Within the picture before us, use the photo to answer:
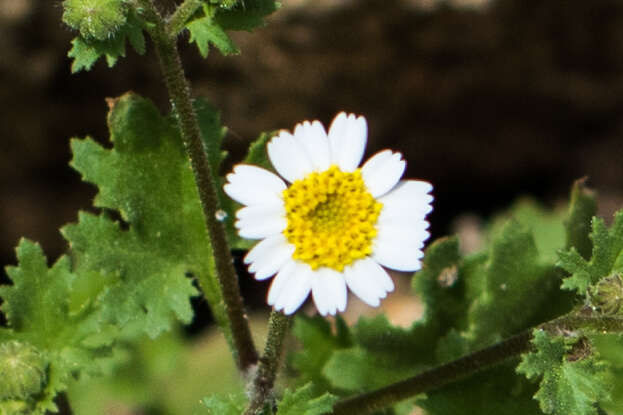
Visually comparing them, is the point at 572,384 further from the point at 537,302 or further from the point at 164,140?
the point at 164,140

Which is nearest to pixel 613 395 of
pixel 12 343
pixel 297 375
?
pixel 297 375

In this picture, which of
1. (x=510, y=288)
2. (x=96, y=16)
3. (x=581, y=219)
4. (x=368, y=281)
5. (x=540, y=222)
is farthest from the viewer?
(x=540, y=222)

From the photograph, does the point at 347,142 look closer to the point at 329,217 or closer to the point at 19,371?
the point at 329,217

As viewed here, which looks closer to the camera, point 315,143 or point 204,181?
point 315,143

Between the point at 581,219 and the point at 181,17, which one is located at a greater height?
the point at 181,17

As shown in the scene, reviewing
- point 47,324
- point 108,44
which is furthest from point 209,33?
point 47,324
